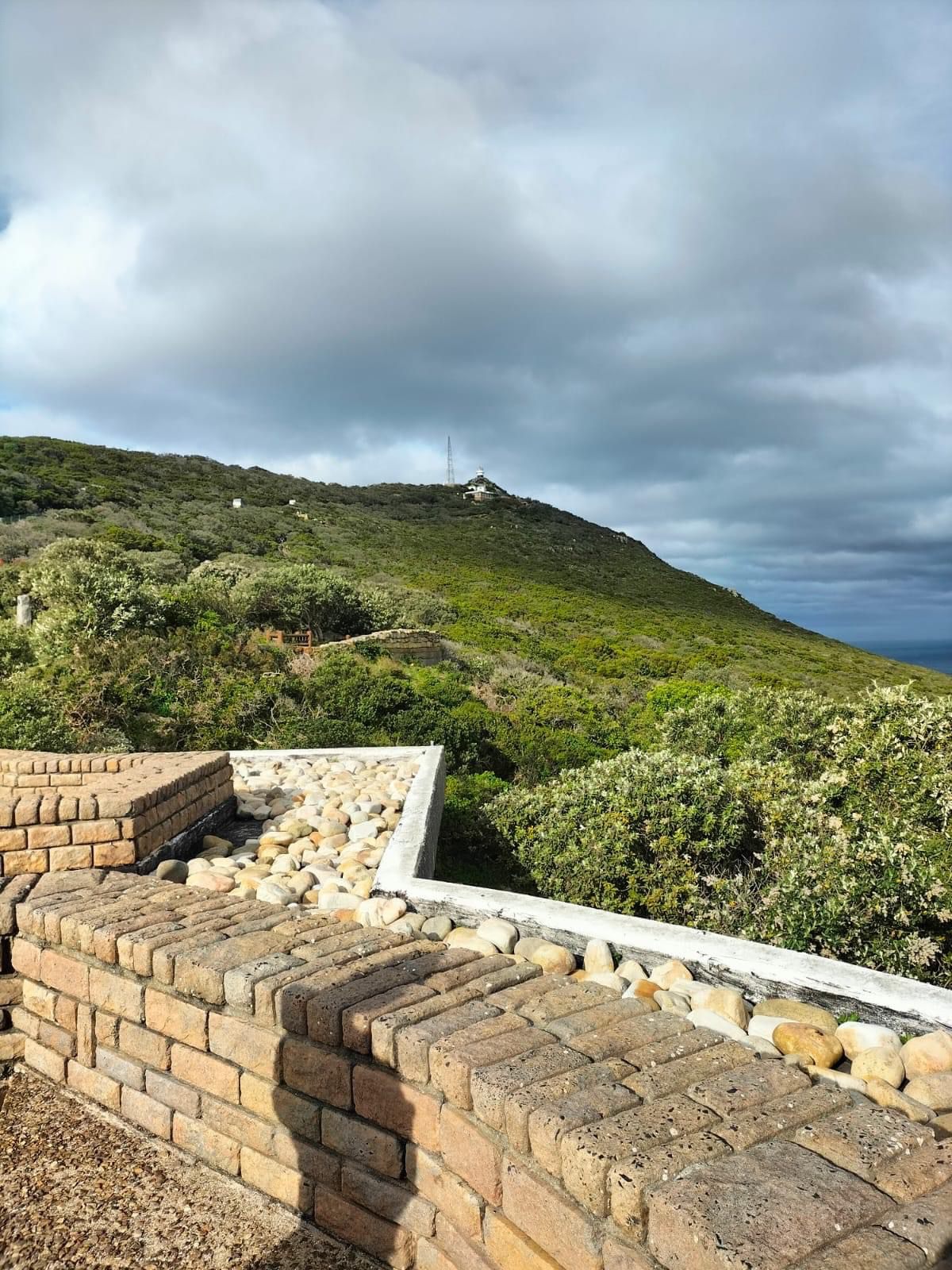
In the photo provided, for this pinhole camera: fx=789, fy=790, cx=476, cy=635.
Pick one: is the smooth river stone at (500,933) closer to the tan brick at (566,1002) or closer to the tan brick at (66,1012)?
the tan brick at (566,1002)

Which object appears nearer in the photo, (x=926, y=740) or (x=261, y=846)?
(x=261, y=846)

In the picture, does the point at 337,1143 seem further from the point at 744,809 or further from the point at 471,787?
the point at 471,787

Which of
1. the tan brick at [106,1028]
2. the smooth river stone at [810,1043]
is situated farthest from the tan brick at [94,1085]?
the smooth river stone at [810,1043]

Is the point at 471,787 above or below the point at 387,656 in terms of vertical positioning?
below

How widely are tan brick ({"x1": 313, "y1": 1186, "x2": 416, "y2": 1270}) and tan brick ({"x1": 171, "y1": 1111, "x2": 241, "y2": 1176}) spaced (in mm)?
379

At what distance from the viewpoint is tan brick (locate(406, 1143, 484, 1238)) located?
201 centimetres

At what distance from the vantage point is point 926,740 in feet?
22.3

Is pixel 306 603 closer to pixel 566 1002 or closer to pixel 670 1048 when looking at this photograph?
pixel 566 1002

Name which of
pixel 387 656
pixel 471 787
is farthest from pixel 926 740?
pixel 387 656

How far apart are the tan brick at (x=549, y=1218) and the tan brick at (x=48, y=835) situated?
3097mm

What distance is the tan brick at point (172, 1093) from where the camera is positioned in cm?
272

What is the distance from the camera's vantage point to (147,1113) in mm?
2875

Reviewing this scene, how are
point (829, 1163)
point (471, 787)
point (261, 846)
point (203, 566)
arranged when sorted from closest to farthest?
1. point (829, 1163)
2. point (261, 846)
3. point (471, 787)
4. point (203, 566)

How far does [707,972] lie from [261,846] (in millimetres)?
3030
